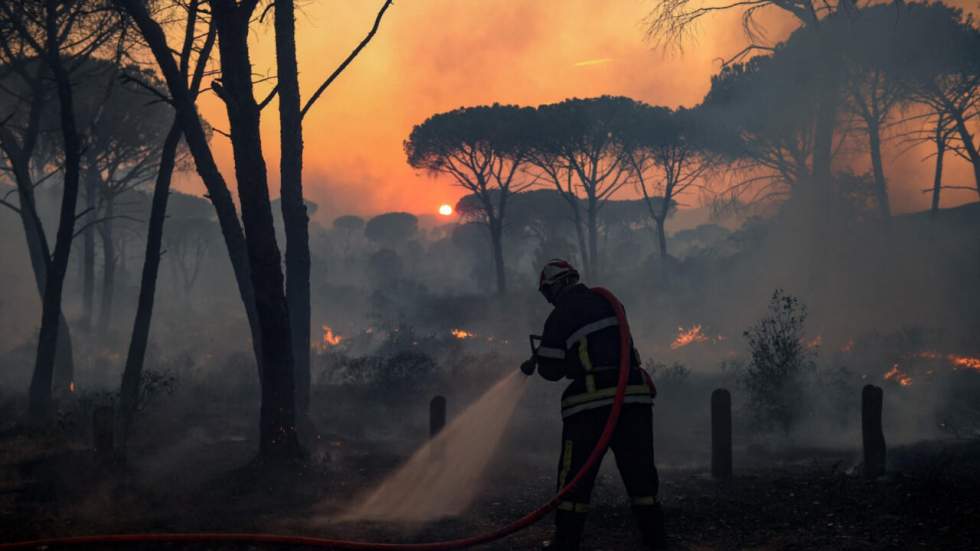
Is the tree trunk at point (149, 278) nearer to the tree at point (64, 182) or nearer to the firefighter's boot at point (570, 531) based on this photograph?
the tree at point (64, 182)

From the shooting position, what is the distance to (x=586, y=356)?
4934 millimetres

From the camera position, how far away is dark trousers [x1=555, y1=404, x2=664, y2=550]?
4816 millimetres

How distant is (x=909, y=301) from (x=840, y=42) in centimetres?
942

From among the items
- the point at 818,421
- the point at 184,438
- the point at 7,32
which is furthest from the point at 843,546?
the point at 7,32

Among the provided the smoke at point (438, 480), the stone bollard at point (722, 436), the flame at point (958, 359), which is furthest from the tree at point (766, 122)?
the stone bollard at point (722, 436)

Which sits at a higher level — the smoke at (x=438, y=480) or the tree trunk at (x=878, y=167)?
the tree trunk at (x=878, y=167)

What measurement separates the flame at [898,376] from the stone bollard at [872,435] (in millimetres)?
8801

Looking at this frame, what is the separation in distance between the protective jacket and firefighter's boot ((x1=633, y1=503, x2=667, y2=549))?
80cm

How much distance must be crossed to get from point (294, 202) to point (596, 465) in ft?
23.1

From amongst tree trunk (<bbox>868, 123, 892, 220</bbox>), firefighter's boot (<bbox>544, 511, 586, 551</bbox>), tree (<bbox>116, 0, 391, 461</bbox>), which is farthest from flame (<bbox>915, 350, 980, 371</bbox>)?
tree (<bbox>116, 0, 391, 461</bbox>)

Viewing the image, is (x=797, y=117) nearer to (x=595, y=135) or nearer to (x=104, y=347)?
(x=595, y=135)

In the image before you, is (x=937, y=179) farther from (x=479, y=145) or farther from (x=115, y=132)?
(x=115, y=132)

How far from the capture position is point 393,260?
6053 cm

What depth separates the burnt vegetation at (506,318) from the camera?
686cm
